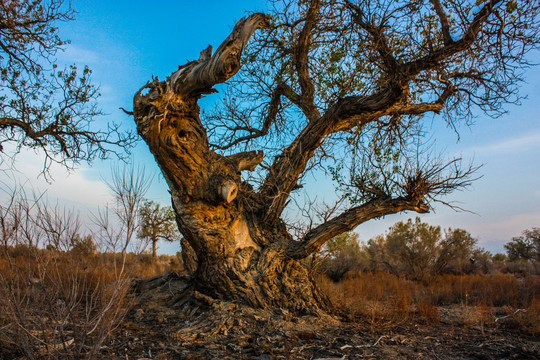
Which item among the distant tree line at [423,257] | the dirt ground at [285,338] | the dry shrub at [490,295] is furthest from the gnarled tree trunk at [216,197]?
the distant tree line at [423,257]

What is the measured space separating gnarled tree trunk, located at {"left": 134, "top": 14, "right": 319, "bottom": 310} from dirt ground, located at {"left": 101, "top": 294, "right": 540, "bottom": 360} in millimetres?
453

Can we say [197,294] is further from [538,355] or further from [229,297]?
[538,355]

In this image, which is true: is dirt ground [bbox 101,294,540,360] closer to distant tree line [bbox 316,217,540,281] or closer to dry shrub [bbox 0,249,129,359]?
dry shrub [bbox 0,249,129,359]

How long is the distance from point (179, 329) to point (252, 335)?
45.5 inches

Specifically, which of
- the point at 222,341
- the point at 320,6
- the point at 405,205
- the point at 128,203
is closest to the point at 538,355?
the point at 405,205

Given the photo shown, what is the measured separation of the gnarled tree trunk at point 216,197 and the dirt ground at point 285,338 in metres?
0.45

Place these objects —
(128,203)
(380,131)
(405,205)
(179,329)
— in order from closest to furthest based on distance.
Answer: (128,203) < (179,329) < (405,205) < (380,131)

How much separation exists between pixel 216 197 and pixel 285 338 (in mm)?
2483

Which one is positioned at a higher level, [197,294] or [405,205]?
[405,205]

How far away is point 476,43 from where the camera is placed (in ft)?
20.8

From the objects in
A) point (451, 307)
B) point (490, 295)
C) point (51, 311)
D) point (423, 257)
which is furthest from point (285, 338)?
point (423, 257)

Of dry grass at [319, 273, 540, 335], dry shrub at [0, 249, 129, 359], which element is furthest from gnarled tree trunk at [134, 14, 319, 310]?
dry shrub at [0, 249, 129, 359]

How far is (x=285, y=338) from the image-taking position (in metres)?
4.73

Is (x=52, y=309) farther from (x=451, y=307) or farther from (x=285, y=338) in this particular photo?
(x=451, y=307)
